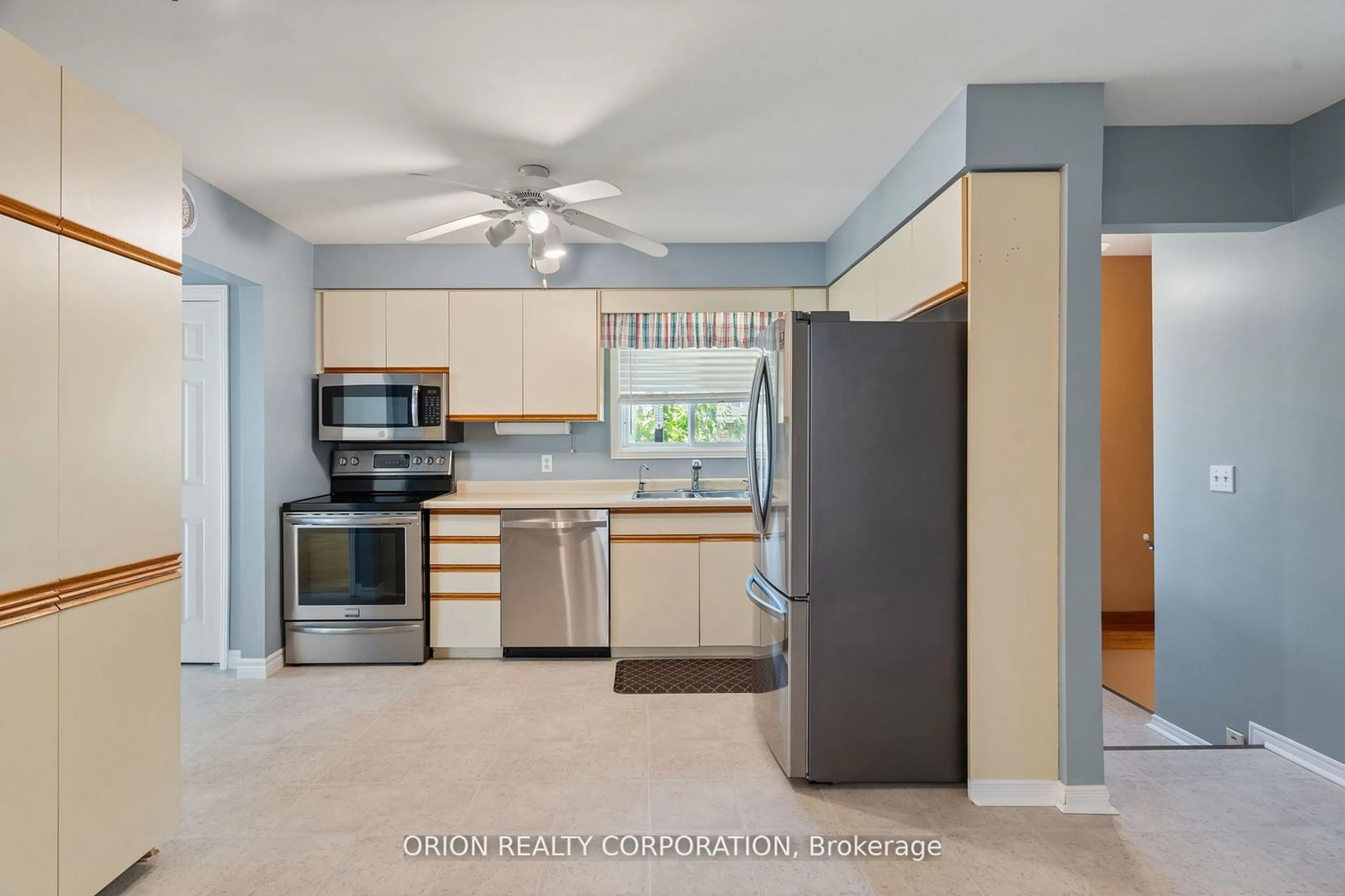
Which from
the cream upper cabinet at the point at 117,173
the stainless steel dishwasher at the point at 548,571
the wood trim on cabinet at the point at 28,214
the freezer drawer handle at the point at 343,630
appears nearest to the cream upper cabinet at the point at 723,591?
the stainless steel dishwasher at the point at 548,571

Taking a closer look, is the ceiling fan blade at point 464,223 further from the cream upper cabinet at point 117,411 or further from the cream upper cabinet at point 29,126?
the cream upper cabinet at point 29,126

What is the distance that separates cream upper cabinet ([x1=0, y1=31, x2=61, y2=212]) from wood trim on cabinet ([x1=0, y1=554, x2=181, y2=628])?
0.88 m

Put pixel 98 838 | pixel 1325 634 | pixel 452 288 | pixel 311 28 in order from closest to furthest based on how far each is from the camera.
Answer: pixel 98 838
pixel 311 28
pixel 1325 634
pixel 452 288

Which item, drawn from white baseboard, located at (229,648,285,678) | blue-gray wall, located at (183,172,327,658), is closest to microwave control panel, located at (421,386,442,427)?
blue-gray wall, located at (183,172,327,658)

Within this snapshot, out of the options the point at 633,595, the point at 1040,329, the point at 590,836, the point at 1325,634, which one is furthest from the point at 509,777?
the point at 1325,634

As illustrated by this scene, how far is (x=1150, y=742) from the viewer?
10.8ft

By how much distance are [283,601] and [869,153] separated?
3.76 metres

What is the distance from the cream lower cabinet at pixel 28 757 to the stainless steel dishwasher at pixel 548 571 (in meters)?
2.39

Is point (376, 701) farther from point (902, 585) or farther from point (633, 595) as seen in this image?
point (902, 585)

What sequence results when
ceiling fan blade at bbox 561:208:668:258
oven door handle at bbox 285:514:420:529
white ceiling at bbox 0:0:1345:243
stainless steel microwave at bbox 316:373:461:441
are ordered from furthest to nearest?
stainless steel microwave at bbox 316:373:461:441
oven door handle at bbox 285:514:420:529
ceiling fan blade at bbox 561:208:668:258
white ceiling at bbox 0:0:1345:243

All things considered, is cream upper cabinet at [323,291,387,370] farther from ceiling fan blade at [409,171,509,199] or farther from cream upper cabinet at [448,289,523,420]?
ceiling fan blade at [409,171,509,199]

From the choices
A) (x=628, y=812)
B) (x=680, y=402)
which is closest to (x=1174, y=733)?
(x=628, y=812)

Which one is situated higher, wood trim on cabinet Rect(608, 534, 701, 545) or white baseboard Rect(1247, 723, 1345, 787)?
wood trim on cabinet Rect(608, 534, 701, 545)

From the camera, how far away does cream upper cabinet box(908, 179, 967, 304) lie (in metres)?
2.42
